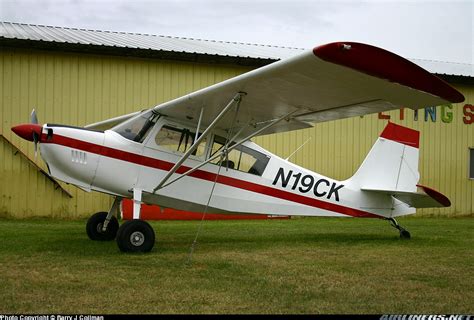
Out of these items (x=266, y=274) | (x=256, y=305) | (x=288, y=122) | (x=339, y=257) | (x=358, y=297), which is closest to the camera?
(x=256, y=305)

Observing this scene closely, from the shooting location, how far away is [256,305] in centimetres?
494

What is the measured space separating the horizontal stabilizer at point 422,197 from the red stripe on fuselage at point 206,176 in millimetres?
588

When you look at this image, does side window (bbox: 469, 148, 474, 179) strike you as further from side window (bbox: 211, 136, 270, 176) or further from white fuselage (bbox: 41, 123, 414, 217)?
side window (bbox: 211, 136, 270, 176)

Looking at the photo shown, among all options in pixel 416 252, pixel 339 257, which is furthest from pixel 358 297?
pixel 416 252

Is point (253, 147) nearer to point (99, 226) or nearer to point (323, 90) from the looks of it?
point (323, 90)

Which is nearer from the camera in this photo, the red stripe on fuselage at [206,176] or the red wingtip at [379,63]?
the red wingtip at [379,63]

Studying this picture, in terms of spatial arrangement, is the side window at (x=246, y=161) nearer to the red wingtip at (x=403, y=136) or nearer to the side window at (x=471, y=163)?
the red wingtip at (x=403, y=136)

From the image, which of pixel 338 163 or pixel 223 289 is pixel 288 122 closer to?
pixel 223 289

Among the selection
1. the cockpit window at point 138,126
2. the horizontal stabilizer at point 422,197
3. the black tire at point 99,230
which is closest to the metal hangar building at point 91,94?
the black tire at point 99,230

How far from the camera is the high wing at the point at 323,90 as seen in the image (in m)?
5.95

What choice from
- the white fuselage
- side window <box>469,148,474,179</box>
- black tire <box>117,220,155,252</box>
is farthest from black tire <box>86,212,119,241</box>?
side window <box>469,148,474,179</box>

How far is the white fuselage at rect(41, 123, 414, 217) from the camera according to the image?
327 inches

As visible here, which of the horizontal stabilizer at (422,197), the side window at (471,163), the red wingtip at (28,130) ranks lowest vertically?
the horizontal stabilizer at (422,197)

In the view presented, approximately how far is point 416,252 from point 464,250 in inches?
35.4
